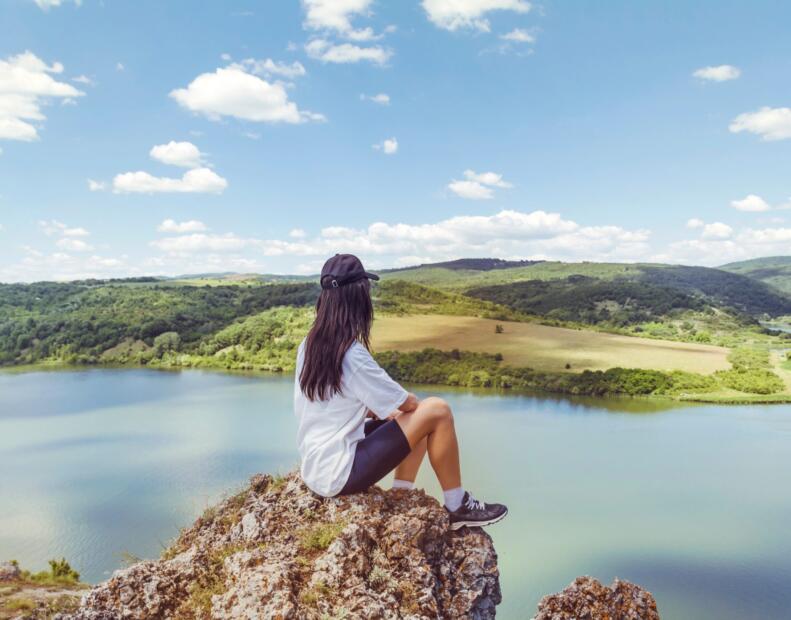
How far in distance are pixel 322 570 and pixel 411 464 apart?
2.49 feet

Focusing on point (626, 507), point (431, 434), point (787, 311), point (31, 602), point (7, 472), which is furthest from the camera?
point (787, 311)

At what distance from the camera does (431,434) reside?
9.70 feet

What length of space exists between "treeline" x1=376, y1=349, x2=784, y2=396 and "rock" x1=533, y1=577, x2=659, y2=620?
37.0m

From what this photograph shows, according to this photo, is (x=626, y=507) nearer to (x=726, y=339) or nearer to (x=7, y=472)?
(x=7, y=472)

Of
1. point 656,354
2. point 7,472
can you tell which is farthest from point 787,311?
Result: point 7,472

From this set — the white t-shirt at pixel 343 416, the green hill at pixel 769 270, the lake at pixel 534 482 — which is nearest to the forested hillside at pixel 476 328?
the lake at pixel 534 482

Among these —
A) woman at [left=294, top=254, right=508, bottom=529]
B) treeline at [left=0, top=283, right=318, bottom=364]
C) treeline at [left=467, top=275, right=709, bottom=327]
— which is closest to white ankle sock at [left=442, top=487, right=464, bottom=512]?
woman at [left=294, top=254, right=508, bottom=529]

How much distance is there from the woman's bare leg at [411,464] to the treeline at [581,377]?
1477 inches

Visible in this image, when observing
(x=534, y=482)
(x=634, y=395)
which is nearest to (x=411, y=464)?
(x=534, y=482)

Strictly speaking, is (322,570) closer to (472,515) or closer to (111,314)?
(472,515)

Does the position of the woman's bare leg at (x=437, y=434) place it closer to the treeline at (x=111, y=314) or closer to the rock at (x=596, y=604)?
the rock at (x=596, y=604)

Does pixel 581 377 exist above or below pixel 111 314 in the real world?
below

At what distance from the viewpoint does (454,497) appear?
2984mm

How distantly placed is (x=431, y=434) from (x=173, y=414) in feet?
106
